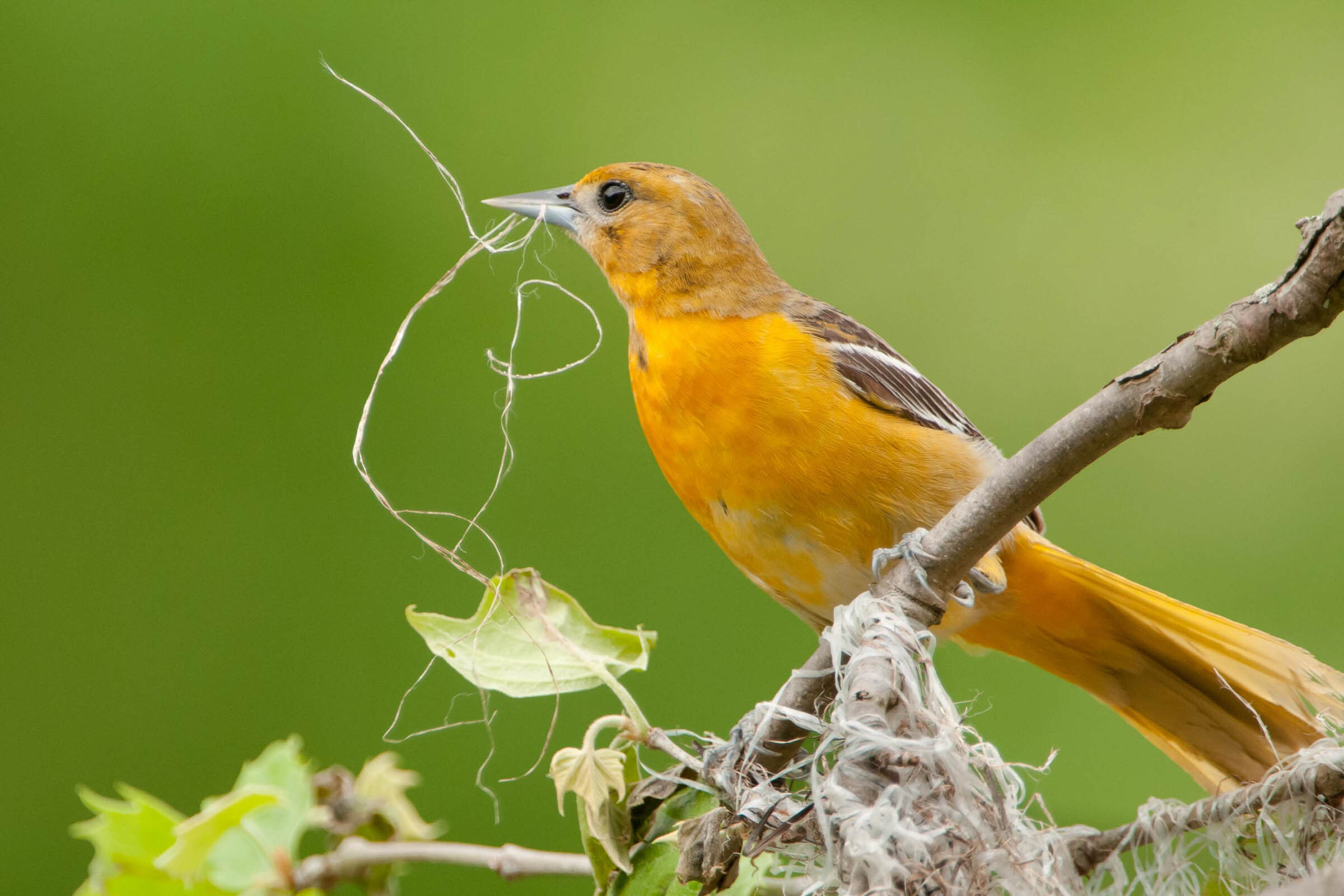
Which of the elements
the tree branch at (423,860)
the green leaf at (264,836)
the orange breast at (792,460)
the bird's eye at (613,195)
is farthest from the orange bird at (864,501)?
the green leaf at (264,836)

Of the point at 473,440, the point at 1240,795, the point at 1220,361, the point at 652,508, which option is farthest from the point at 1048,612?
the point at 473,440

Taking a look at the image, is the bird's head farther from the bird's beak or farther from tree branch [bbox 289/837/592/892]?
tree branch [bbox 289/837/592/892]

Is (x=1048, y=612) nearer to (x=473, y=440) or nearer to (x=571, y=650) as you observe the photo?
(x=571, y=650)

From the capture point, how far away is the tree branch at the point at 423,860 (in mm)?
1324

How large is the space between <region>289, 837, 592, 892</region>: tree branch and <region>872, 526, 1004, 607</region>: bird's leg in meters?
0.47

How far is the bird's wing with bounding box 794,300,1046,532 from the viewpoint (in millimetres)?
1801

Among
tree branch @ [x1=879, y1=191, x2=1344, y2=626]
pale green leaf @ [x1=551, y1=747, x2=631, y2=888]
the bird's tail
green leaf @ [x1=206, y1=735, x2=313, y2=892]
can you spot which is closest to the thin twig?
pale green leaf @ [x1=551, y1=747, x2=631, y2=888]

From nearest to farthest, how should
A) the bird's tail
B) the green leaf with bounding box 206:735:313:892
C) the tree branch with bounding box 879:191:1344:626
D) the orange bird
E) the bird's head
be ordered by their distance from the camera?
the tree branch with bounding box 879:191:1344:626
the green leaf with bounding box 206:735:313:892
the bird's tail
the orange bird
the bird's head

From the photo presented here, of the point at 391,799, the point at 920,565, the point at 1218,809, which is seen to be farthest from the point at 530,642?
the point at 1218,809

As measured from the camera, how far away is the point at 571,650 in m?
1.36

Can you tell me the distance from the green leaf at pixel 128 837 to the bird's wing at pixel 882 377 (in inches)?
42.2

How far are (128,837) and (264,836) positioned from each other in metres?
0.17

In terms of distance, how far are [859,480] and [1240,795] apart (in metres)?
0.62

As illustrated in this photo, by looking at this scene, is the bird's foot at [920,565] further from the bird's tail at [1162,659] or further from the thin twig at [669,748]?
the thin twig at [669,748]
